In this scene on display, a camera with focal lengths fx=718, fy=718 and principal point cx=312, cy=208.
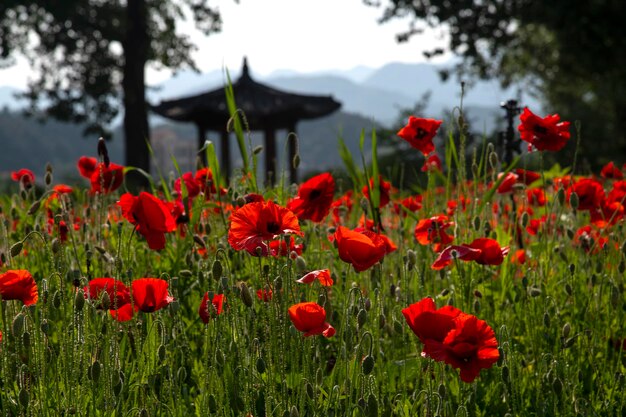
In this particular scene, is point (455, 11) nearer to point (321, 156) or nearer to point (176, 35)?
point (176, 35)

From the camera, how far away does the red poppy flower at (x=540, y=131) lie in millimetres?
2686

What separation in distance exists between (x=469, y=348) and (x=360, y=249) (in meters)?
0.38

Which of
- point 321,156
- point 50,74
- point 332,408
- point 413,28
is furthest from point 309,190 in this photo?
point 321,156

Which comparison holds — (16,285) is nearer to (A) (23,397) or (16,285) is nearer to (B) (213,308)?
(A) (23,397)

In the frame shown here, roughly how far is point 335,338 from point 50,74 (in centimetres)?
2174

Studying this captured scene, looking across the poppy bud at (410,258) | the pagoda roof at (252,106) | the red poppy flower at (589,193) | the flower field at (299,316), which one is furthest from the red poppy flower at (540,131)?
the pagoda roof at (252,106)

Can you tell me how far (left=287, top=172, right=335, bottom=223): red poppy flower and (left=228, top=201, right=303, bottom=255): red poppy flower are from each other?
0.38 metres

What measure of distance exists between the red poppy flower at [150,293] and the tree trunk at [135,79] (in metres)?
16.6

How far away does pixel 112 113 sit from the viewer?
21891mm

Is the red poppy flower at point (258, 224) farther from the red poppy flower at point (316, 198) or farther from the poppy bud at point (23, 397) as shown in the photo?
the poppy bud at point (23, 397)

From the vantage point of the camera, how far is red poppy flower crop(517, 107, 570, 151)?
8.81 ft

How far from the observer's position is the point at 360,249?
1.71 meters

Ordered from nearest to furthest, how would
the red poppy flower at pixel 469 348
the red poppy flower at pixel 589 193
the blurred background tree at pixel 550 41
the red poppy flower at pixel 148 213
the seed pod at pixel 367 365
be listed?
the red poppy flower at pixel 469 348 < the seed pod at pixel 367 365 < the red poppy flower at pixel 148 213 < the red poppy flower at pixel 589 193 < the blurred background tree at pixel 550 41

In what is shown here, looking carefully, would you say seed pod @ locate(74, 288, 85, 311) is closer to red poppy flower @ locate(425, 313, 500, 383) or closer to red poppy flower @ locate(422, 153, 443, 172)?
red poppy flower @ locate(425, 313, 500, 383)
